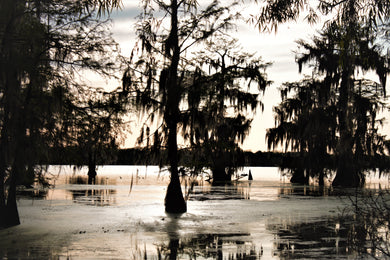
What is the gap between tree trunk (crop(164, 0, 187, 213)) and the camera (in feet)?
65.8

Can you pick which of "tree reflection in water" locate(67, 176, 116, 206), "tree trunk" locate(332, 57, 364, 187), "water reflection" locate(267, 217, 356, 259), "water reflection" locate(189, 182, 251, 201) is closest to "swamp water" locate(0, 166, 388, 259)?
"water reflection" locate(267, 217, 356, 259)

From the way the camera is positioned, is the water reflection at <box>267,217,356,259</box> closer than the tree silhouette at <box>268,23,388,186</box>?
Yes

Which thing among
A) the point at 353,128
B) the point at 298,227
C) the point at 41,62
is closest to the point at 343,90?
the point at 353,128

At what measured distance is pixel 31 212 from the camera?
68.1 ft

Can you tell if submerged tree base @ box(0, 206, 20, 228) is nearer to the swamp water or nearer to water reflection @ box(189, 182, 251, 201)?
the swamp water

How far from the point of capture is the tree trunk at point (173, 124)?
20.1 m

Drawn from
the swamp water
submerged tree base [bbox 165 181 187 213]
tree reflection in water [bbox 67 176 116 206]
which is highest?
submerged tree base [bbox 165 181 187 213]

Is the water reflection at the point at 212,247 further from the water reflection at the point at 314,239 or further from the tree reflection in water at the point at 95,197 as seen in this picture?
the tree reflection in water at the point at 95,197

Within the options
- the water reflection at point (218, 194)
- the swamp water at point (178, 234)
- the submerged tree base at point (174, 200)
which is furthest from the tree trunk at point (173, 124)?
the water reflection at point (218, 194)

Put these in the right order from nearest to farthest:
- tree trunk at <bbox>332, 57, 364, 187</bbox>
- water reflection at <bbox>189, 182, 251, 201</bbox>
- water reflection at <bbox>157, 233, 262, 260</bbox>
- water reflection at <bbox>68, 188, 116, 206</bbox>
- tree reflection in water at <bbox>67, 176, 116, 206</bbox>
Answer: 1. water reflection at <bbox>157, 233, 262, 260</bbox>
2. water reflection at <bbox>68, 188, 116, 206</bbox>
3. tree reflection in water at <bbox>67, 176, 116, 206</bbox>
4. water reflection at <bbox>189, 182, 251, 201</bbox>
5. tree trunk at <bbox>332, 57, 364, 187</bbox>

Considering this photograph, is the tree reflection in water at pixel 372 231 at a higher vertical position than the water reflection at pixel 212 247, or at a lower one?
higher

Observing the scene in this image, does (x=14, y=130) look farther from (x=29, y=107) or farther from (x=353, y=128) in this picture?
(x=353, y=128)

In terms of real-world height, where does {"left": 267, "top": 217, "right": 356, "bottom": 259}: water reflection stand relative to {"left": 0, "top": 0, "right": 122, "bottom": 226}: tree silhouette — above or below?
below

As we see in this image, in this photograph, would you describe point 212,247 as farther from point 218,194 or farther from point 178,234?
point 218,194
